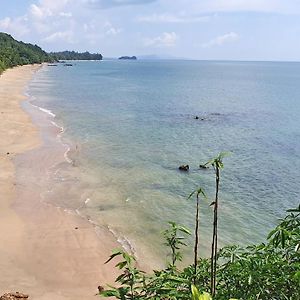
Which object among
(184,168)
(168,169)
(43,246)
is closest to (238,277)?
(43,246)

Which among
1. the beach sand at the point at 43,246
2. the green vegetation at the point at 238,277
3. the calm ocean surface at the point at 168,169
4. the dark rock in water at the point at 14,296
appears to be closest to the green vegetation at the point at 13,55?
the calm ocean surface at the point at 168,169

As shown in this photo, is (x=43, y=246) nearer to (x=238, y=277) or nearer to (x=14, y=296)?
Answer: (x=14, y=296)

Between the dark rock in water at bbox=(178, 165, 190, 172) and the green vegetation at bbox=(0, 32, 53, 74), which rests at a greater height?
the green vegetation at bbox=(0, 32, 53, 74)

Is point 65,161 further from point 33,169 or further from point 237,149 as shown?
point 237,149

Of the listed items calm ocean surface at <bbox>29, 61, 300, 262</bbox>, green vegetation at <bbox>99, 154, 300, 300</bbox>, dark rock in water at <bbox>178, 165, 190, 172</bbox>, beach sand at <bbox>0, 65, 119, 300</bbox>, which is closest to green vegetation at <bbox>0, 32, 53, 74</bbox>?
calm ocean surface at <bbox>29, 61, 300, 262</bbox>

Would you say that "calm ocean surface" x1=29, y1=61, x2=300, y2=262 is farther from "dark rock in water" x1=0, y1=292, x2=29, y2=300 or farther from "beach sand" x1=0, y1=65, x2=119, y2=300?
"dark rock in water" x1=0, y1=292, x2=29, y2=300

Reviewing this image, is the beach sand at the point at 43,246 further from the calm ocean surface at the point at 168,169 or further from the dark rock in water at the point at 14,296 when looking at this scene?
the calm ocean surface at the point at 168,169

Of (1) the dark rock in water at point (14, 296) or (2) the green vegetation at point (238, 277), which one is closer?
(2) the green vegetation at point (238, 277)

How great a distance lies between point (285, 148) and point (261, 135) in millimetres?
6208

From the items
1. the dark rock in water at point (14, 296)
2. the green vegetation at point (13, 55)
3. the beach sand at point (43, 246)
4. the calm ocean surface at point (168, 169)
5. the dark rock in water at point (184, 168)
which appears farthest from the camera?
→ the green vegetation at point (13, 55)

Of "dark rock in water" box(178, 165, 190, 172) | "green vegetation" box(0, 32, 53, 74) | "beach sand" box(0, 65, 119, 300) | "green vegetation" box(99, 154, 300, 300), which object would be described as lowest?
"beach sand" box(0, 65, 119, 300)

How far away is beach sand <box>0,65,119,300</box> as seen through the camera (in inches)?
613

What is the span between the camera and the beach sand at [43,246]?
15.6 metres

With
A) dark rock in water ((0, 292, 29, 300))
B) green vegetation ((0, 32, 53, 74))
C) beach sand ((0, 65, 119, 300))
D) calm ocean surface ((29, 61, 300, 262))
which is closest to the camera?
dark rock in water ((0, 292, 29, 300))
